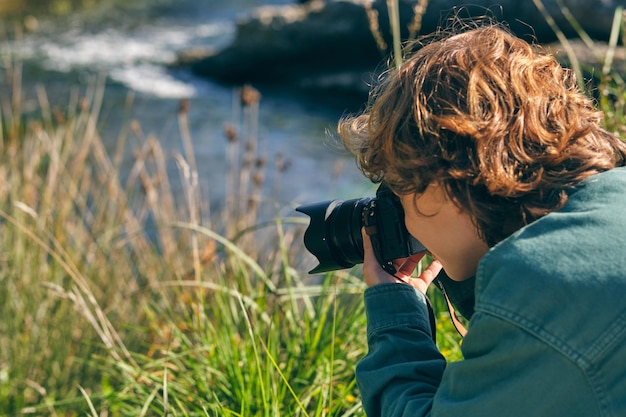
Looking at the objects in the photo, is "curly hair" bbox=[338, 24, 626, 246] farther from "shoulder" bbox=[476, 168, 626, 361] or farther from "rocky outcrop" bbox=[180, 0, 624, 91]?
"rocky outcrop" bbox=[180, 0, 624, 91]

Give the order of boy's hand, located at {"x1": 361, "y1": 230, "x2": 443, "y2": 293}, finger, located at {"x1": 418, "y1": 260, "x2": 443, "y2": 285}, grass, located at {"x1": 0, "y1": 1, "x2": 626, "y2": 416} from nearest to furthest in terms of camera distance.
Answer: boy's hand, located at {"x1": 361, "y1": 230, "x2": 443, "y2": 293}, finger, located at {"x1": 418, "y1": 260, "x2": 443, "y2": 285}, grass, located at {"x1": 0, "y1": 1, "x2": 626, "y2": 416}

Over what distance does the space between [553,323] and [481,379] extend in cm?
13

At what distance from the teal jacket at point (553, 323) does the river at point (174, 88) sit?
3.60 metres

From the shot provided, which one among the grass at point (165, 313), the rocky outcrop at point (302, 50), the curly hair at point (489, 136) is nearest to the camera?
the curly hair at point (489, 136)

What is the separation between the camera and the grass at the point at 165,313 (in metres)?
1.96

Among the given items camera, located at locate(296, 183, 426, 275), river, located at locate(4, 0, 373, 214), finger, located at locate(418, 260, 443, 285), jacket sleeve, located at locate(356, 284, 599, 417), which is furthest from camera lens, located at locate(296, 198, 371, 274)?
river, located at locate(4, 0, 373, 214)

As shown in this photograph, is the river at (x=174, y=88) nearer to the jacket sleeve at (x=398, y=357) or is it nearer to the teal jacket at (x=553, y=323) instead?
the jacket sleeve at (x=398, y=357)

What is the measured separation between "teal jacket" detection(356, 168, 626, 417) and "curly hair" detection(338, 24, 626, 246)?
8 centimetres

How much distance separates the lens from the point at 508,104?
1225 mm

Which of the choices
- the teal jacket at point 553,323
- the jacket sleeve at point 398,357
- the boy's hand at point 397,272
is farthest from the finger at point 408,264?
the teal jacket at point 553,323

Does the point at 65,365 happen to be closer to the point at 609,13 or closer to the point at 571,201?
the point at 571,201

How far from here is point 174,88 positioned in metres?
8.73

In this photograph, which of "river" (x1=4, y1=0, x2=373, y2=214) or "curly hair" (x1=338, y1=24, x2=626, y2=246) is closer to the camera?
"curly hair" (x1=338, y1=24, x2=626, y2=246)

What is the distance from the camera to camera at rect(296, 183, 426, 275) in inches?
56.4
